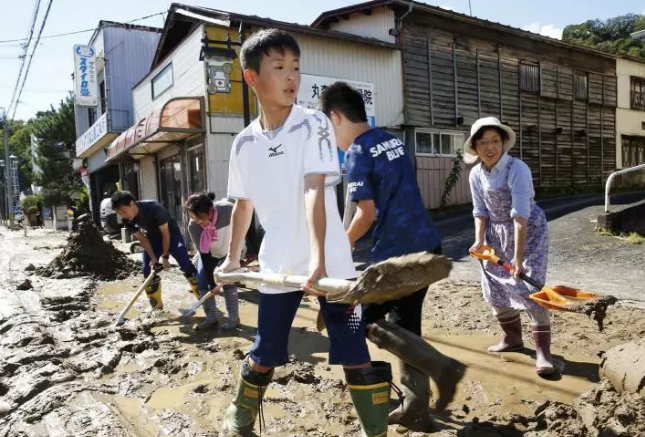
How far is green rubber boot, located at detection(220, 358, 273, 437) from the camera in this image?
2.37m

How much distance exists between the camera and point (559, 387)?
3.06 m

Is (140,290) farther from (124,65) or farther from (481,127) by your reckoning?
(124,65)

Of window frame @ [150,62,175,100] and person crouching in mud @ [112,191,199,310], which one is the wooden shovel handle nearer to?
person crouching in mud @ [112,191,199,310]

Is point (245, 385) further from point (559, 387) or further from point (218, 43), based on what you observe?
point (218, 43)

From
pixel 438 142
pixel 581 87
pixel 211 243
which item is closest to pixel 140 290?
pixel 211 243

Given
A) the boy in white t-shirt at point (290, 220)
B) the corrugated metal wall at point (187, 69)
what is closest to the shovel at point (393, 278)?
the boy in white t-shirt at point (290, 220)

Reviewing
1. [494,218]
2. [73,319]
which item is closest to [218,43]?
[73,319]

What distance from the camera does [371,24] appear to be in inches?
596

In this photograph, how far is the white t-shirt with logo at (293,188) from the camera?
2158 millimetres

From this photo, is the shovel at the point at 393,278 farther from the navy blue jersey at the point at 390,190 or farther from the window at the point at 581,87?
the window at the point at 581,87

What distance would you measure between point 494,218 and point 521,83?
52.7ft

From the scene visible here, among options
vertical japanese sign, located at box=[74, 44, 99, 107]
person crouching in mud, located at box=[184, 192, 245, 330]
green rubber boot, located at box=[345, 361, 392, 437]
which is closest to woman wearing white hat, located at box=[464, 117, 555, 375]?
green rubber boot, located at box=[345, 361, 392, 437]

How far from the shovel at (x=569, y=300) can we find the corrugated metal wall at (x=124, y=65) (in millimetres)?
19757

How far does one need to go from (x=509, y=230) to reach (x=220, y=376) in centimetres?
236
